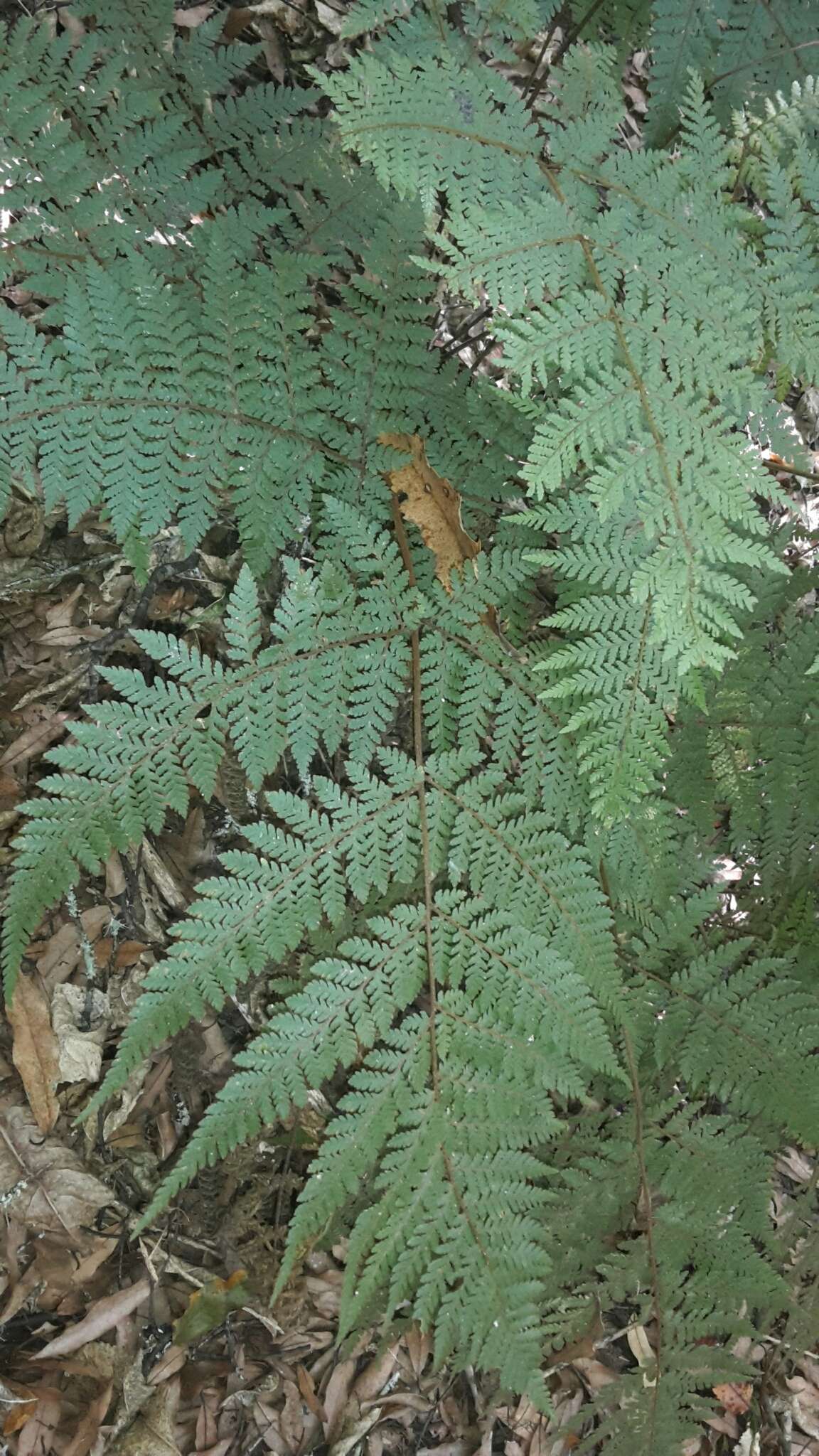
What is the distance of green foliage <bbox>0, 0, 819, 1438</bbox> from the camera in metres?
2.03

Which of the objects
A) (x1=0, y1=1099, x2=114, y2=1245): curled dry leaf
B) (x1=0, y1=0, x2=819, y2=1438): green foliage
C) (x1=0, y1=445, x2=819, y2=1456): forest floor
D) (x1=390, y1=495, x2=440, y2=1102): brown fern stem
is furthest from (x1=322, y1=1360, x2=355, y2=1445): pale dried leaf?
(x1=390, y1=495, x2=440, y2=1102): brown fern stem

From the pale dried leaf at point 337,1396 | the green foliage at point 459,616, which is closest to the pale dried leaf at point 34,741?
the green foliage at point 459,616

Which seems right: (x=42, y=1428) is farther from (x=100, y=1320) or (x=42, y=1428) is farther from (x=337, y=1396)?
(x=337, y=1396)

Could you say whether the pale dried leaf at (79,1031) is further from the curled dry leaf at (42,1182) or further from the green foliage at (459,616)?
the green foliage at (459,616)

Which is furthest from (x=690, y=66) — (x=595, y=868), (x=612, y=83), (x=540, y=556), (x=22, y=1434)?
(x=22, y=1434)

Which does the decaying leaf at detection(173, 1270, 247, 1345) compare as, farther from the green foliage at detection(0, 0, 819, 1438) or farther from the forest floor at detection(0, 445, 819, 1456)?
the green foliage at detection(0, 0, 819, 1438)

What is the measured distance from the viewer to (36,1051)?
96.5 inches

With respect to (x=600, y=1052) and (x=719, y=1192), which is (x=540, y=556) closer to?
(x=600, y=1052)

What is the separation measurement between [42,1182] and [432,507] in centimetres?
196

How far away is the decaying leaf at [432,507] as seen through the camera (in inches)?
95.7

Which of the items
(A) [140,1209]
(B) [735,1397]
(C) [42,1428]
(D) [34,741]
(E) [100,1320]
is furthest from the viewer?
(B) [735,1397]

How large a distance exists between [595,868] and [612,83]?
1.96 metres

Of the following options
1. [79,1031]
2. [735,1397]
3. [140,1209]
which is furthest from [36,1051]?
[735,1397]

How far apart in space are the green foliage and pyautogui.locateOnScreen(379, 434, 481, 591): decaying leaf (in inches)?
0.7
